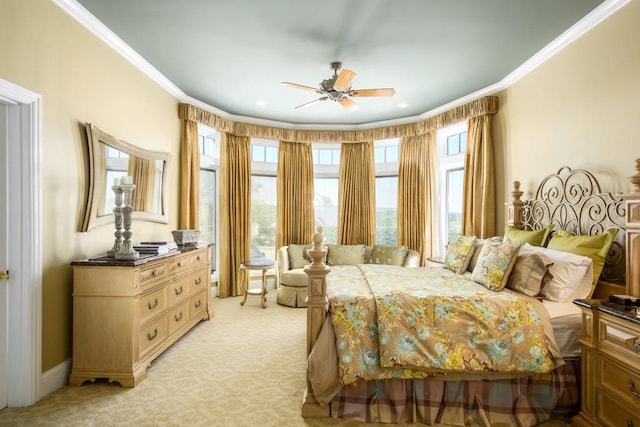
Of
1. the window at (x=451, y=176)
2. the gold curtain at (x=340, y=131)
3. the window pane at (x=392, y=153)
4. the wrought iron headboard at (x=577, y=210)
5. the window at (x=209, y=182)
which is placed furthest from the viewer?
the window pane at (x=392, y=153)

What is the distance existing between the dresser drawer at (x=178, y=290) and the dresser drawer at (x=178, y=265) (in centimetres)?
10

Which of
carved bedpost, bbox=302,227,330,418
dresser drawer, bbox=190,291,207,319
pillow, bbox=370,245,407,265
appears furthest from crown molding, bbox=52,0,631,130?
carved bedpost, bbox=302,227,330,418

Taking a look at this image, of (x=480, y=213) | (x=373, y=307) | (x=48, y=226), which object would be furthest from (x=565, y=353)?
(x=48, y=226)

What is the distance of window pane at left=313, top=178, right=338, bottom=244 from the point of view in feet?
20.7

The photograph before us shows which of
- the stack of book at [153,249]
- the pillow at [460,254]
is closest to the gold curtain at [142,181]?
the stack of book at [153,249]

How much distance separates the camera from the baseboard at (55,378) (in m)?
2.48

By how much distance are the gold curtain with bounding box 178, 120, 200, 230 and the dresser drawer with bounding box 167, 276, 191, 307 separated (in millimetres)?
1172

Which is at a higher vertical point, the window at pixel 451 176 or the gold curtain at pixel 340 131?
the gold curtain at pixel 340 131

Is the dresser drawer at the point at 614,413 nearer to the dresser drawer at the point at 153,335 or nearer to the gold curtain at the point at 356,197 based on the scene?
the dresser drawer at the point at 153,335

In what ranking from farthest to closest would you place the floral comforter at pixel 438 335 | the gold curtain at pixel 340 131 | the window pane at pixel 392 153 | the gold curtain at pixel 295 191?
the window pane at pixel 392 153
the gold curtain at pixel 295 191
the gold curtain at pixel 340 131
the floral comforter at pixel 438 335

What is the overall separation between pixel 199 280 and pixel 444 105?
13.8ft

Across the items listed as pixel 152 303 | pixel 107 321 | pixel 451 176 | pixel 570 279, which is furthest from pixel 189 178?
pixel 570 279

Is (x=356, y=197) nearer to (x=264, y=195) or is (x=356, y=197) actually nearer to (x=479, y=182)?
(x=264, y=195)

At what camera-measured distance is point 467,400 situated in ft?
7.40
